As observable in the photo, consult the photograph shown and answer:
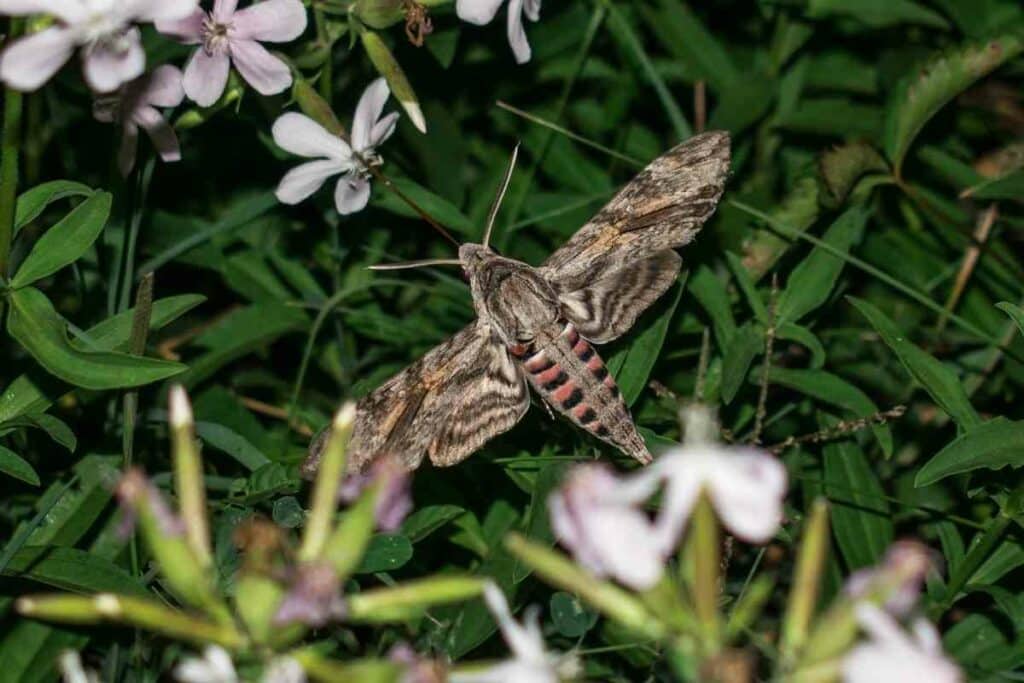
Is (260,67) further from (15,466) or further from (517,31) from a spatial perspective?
(15,466)

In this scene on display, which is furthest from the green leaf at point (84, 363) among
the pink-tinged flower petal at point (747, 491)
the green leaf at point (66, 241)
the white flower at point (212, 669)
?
the pink-tinged flower petal at point (747, 491)

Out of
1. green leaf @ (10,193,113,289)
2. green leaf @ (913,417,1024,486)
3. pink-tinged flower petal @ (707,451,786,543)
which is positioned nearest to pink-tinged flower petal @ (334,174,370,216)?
green leaf @ (10,193,113,289)

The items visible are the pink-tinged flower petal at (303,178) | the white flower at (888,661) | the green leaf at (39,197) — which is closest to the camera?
the white flower at (888,661)

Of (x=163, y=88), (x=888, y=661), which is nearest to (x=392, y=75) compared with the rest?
(x=163, y=88)

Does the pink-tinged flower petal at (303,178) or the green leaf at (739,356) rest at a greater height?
the pink-tinged flower petal at (303,178)

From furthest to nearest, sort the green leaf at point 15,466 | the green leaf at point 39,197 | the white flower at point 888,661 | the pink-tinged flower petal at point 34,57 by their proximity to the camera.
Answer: the green leaf at point 39,197 < the green leaf at point 15,466 < the pink-tinged flower petal at point 34,57 < the white flower at point 888,661

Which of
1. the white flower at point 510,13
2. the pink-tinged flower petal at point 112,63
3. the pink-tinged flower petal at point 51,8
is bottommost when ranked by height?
the white flower at point 510,13

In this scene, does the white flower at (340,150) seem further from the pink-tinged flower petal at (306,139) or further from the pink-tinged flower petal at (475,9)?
the pink-tinged flower petal at (475,9)

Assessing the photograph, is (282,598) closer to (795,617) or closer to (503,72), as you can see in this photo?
(795,617)
